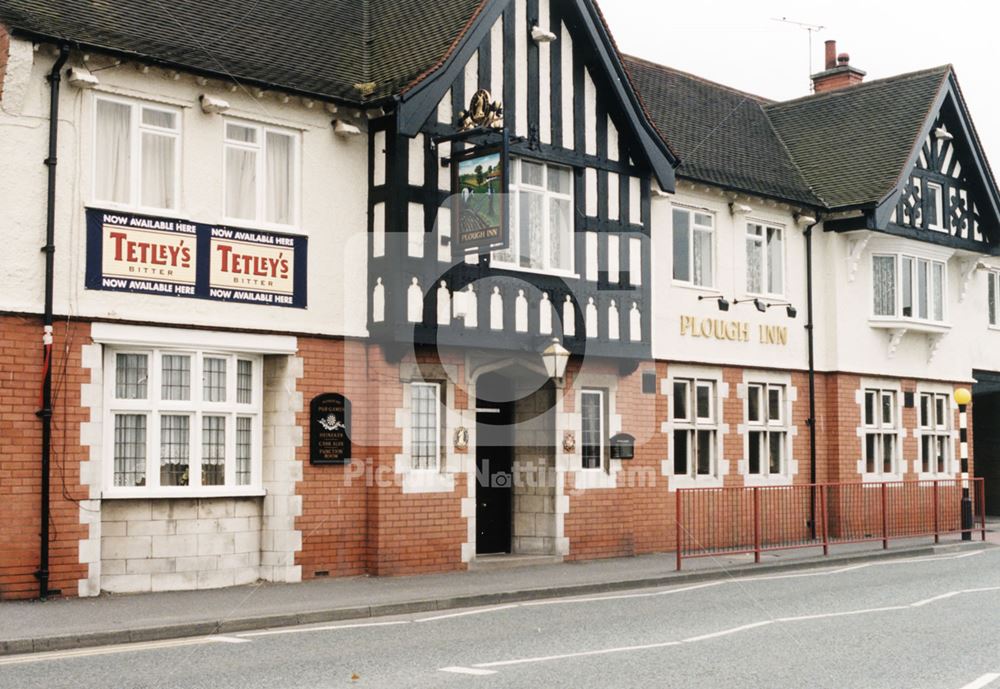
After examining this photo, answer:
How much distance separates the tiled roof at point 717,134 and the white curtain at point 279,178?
301 inches

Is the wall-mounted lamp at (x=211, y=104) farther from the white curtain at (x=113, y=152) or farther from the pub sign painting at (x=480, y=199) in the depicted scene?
the pub sign painting at (x=480, y=199)

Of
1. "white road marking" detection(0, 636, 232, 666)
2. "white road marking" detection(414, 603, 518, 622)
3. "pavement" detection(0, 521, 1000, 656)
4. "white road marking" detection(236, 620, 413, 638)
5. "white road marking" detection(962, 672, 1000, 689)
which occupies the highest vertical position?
"white road marking" detection(962, 672, 1000, 689)

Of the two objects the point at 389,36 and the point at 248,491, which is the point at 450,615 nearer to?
the point at 248,491

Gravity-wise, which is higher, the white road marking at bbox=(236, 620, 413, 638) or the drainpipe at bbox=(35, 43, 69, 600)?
the drainpipe at bbox=(35, 43, 69, 600)

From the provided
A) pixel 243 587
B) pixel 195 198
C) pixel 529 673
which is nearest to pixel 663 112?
pixel 195 198

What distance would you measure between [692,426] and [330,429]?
808 centimetres

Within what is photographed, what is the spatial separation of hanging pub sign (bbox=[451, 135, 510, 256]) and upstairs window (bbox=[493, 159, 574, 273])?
1077 millimetres

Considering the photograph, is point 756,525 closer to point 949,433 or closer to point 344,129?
point 344,129

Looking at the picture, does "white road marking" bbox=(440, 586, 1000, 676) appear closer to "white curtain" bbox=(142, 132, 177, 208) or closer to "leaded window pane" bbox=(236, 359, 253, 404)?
"leaded window pane" bbox=(236, 359, 253, 404)

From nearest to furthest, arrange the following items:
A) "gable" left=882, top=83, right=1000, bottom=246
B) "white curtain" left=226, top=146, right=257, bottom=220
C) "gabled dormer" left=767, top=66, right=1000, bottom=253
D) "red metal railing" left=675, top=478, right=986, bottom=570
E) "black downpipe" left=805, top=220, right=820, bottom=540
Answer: "white curtain" left=226, top=146, right=257, bottom=220
"red metal railing" left=675, top=478, right=986, bottom=570
"black downpipe" left=805, top=220, right=820, bottom=540
"gabled dormer" left=767, top=66, right=1000, bottom=253
"gable" left=882, top=83, right=1000, bottom=246

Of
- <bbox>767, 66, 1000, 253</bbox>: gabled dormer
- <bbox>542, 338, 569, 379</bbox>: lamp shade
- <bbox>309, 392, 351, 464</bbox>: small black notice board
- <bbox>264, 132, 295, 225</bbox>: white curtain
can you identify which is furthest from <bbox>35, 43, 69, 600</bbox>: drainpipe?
<bbox>767, 66, 1000, 253</bbox>: gabled dormer

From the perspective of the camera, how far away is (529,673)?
9969 millimetres

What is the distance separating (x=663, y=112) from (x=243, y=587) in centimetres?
1306

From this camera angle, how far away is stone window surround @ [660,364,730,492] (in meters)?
22.3
